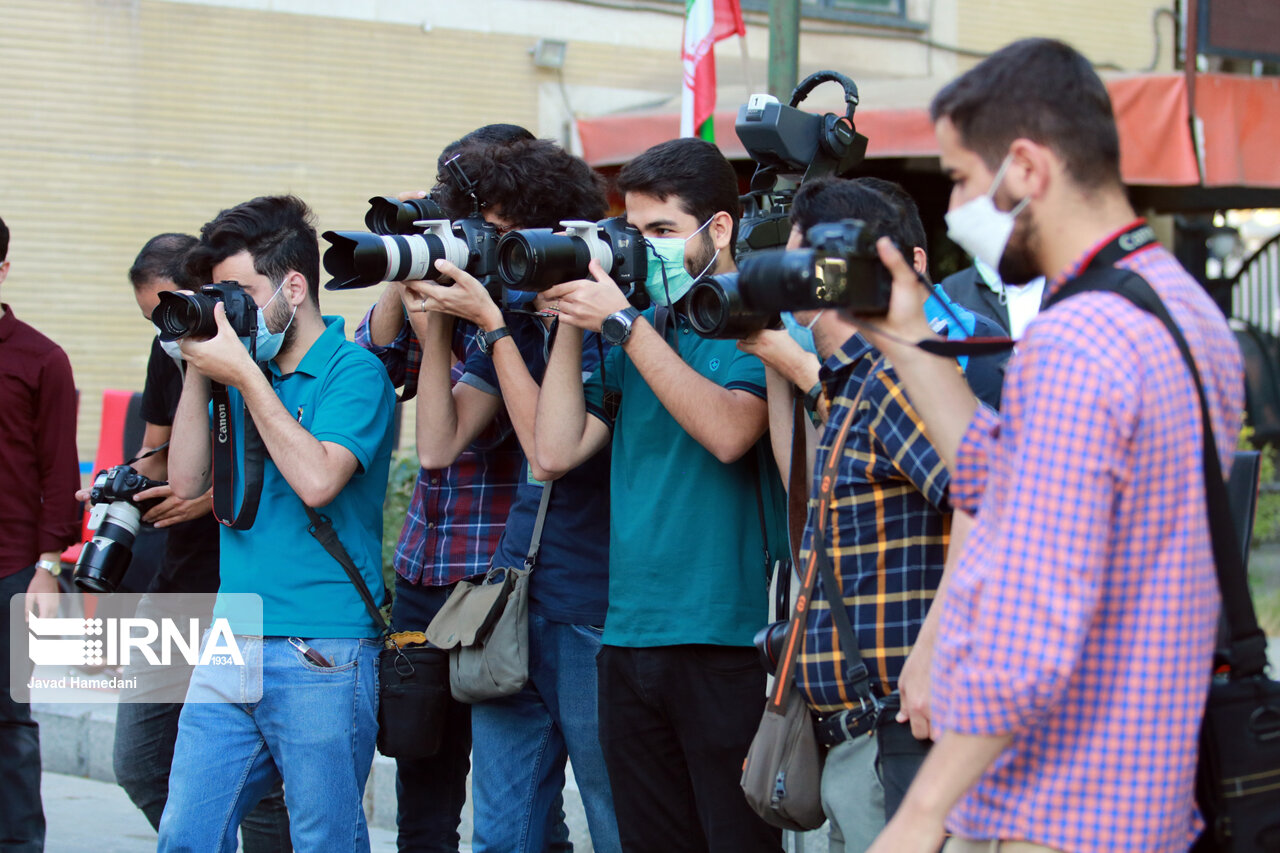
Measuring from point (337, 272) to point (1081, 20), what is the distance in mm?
8968

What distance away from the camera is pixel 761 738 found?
99.2 inches

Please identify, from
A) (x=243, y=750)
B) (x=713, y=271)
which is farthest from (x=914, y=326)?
(x=243, y=750)

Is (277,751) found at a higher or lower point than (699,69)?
lower

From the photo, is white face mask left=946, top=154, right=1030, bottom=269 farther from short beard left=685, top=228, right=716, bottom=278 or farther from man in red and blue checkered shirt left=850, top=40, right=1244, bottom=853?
short beard left=685, top=228, right=716, bottom=278

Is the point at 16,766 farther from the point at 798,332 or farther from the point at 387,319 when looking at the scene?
the point at 798,332

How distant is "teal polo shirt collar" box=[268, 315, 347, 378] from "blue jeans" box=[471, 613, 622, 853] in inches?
30.5

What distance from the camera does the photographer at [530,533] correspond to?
3320 mm

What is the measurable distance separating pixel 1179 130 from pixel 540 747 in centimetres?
469

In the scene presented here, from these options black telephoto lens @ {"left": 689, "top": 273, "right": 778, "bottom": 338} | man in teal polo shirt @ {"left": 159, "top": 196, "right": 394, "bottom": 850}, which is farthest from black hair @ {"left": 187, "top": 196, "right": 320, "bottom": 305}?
black telephoto lens @ {"left": 689, "top": 273, "right": 778, "bottom": 338}

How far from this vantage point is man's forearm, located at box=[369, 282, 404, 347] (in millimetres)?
3900

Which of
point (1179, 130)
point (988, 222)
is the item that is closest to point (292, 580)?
point (988, 222)

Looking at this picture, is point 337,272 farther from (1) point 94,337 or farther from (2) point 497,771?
(1) point 94,337

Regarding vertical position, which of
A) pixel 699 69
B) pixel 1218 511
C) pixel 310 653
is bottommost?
pixel 310 653

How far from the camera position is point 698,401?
9.56 feet
